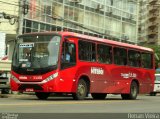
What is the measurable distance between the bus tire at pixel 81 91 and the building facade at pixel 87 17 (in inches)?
838

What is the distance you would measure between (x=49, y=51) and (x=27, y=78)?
154cm

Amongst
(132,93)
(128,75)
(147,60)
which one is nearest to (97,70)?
(128,75)

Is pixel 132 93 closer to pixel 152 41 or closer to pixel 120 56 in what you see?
pixel 120 56

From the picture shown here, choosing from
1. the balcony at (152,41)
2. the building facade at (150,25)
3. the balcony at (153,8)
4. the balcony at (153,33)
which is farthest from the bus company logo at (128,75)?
the balcony at (153,8)

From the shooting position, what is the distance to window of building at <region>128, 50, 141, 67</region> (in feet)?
90.0

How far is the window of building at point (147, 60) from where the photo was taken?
28852 millimetres

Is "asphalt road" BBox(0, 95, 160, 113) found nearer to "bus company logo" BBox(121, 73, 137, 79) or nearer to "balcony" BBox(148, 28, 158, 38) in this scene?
"bus company logo" BBox(121, 73, 137, 79)

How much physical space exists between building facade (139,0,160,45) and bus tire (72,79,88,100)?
102309 millimetres

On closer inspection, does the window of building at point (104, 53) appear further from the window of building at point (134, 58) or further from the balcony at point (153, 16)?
the balcony at point (153, 16)

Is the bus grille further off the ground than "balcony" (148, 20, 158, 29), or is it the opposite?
"balcony" (148, 20, 158, 29)

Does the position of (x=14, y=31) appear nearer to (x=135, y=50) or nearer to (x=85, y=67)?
(x=135, y=50)

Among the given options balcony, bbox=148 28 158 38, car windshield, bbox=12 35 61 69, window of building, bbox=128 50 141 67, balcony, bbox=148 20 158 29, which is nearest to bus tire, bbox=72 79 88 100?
car windshield, bbox=12 35 61 69

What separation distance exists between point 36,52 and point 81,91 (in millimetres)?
2884

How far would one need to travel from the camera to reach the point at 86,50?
929 inches
